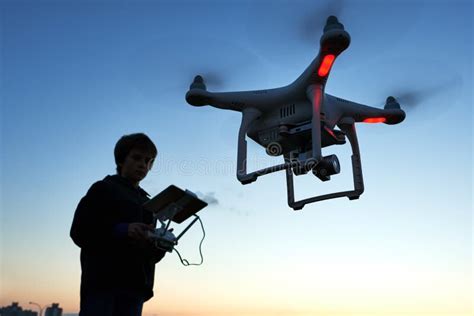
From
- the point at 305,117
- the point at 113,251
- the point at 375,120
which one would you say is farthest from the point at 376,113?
the point at 113,251

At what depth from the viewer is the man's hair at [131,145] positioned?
232 centimetres

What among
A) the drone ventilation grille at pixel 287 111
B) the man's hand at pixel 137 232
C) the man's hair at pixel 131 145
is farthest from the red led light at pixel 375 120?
the man's hand at pixel 137 232

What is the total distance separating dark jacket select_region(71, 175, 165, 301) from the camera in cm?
197

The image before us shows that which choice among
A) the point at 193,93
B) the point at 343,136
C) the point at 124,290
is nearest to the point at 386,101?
the point at 343,136

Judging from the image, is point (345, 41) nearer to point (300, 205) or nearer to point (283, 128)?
point (283, 128)

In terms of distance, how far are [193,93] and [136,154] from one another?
11.1 feet

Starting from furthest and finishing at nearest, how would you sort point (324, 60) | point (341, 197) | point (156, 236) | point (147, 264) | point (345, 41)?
point (341, 197)
point (324, 60)
point (345, 41)
point (147, 264)
point (156, 236)

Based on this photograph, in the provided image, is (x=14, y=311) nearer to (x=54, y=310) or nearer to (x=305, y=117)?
(x=54, y=310)

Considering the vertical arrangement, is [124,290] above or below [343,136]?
below

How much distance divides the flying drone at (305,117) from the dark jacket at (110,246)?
103 inches

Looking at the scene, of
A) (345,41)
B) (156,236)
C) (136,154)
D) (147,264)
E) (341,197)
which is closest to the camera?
(156,236)

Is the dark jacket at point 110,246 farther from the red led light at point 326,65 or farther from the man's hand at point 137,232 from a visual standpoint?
the red led light at point 326,65

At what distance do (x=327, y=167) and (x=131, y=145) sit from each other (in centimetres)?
272

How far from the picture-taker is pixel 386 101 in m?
5.87
